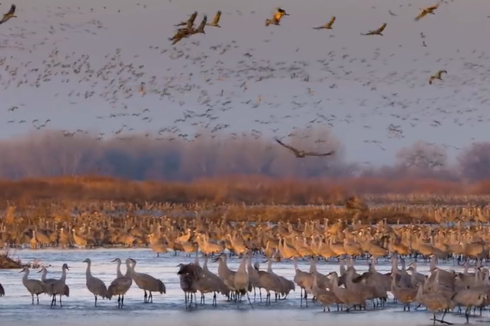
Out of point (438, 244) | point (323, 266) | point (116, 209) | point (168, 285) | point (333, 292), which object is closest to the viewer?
point (333, 292)

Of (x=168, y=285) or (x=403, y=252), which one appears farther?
(x=403, y=252)

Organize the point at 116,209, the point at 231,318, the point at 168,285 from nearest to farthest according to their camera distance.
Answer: the point at 231,318, the point at 168,285, the point at 116,209

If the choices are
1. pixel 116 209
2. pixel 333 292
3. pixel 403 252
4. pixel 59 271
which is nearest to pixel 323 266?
pixel 403 252

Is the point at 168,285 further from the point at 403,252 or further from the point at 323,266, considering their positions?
the point at 403,252

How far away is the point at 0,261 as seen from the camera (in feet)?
72.9

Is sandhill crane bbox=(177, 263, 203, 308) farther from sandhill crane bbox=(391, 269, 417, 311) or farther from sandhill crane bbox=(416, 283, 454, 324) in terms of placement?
sandhill crane bbox=(416, 283, 454, 324)

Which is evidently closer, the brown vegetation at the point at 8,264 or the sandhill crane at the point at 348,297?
the sandhill crane at the point at 348,297

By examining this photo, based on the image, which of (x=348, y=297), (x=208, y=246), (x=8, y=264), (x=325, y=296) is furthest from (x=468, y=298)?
(x=208, y=246)

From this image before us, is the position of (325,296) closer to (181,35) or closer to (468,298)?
(468,298)

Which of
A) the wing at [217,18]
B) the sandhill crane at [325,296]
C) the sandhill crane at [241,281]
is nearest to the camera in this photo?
→ the sandhill crane at [325,296]

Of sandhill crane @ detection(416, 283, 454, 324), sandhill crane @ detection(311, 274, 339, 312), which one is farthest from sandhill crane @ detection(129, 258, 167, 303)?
sandhill crane @ detection(416, 283, 454, 324)

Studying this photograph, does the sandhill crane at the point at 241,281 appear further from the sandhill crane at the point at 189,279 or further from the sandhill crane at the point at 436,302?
the sandhill crane at the point at 436,302

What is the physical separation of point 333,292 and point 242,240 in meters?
11.1

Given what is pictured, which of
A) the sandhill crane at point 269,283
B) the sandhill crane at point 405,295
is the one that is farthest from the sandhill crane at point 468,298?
the sandhill crane at point 269,283
